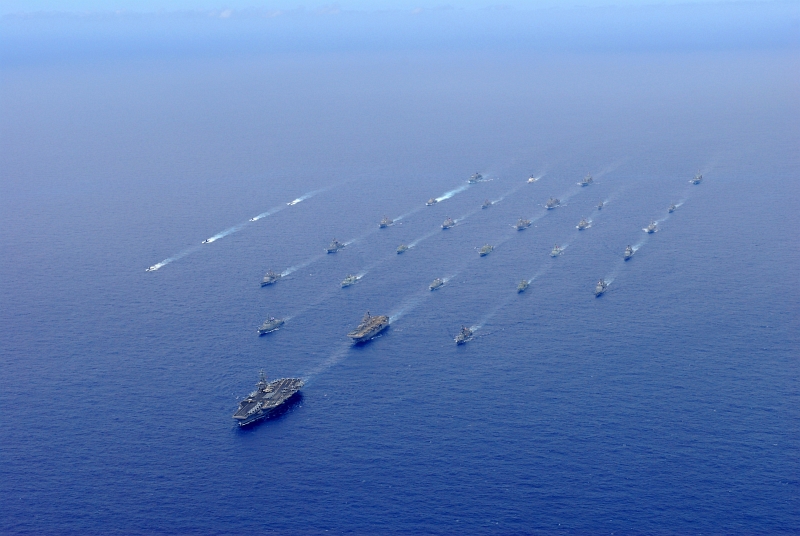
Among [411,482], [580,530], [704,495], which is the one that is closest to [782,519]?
[704,495]

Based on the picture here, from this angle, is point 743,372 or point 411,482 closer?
point 411,482

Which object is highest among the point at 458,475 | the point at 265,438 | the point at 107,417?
the point at 107,417

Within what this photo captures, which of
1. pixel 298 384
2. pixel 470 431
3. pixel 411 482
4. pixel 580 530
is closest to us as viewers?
pixel 580 530

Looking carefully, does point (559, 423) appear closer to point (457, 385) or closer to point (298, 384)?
point (457, 385)

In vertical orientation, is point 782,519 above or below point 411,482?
below

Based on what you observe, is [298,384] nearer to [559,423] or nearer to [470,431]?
[470,431]

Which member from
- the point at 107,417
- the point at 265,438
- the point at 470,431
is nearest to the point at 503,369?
the point at 470,431

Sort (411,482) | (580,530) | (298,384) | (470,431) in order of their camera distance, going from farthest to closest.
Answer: (298,384) → (470,431) → (411,482) → (580,530)
